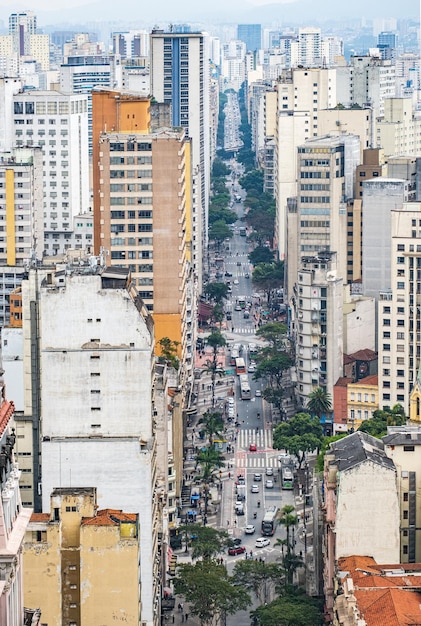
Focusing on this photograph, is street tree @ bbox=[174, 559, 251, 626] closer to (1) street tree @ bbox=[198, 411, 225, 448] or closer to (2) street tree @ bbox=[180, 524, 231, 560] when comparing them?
(2) street tree @ bbox=[180, 524, 231, 560]

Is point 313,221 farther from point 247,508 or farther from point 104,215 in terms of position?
point 247,508

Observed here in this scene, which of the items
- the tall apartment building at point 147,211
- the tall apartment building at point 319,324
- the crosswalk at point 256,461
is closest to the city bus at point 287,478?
the crosswalk at point 256,461

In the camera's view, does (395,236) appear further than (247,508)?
Yes

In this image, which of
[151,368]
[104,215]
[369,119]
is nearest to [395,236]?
[104,215]

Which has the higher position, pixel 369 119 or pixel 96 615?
pixel 369 119

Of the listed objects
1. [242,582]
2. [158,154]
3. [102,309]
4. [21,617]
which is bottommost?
[242,582]

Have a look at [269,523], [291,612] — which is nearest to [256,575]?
[291,612]

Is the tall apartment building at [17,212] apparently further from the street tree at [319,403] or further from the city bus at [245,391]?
the street tree at [319,403]

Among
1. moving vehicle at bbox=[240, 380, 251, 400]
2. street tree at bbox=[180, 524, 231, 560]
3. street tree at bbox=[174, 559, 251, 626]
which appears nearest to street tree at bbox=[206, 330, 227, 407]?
moving vehicle at bbox=[240, 380, 251, 400]
